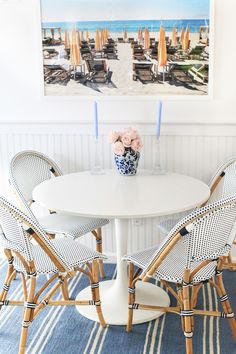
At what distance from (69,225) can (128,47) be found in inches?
47.1

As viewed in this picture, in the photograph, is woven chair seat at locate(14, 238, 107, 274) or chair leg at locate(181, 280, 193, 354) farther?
woven chair seat at locate(14, 238, 107, 274)

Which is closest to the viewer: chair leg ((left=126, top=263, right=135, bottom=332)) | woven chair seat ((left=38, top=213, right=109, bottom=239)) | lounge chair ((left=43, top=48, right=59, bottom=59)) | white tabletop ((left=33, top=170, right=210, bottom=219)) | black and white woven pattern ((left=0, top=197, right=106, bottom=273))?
black and white woven pattern ((left=0, top=197, right=106, bottom=273))

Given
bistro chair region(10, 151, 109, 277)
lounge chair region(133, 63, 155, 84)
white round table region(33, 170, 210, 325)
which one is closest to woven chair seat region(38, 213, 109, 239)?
bistro chair region(10, 151, 109, 277)

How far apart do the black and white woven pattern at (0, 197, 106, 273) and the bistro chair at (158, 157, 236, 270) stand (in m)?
0.59

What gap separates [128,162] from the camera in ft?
10.0

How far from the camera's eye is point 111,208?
250 cm

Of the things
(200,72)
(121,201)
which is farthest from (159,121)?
(121,201)

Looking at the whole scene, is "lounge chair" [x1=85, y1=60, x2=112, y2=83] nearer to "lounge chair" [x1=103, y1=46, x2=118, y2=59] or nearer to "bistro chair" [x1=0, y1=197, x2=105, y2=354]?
"lounge chair" [x1=103, y1=46, x2=118, y2=59]

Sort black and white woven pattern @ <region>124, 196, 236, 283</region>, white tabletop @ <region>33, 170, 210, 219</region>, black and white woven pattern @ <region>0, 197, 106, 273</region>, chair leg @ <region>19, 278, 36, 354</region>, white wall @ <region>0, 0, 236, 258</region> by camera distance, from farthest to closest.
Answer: white wall @ <region>0, 0, 236, 258</region> → white tabletop @ <region>33, 170, 210, 219</region> → chair leg @ <region>19, 278, 36, 354</region> → black and white woven pattern @ <region>0, 197, 106, 273</region> → black and white woven pattern @ <region>124, 196, 236, 283</region>

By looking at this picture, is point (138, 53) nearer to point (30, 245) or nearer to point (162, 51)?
point (162, 51)

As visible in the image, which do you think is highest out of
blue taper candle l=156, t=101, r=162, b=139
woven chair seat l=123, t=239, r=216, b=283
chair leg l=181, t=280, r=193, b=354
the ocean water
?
the ocean water

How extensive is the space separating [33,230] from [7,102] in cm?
152

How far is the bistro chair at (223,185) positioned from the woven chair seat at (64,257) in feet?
1.89

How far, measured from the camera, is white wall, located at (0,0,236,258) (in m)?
3.27
